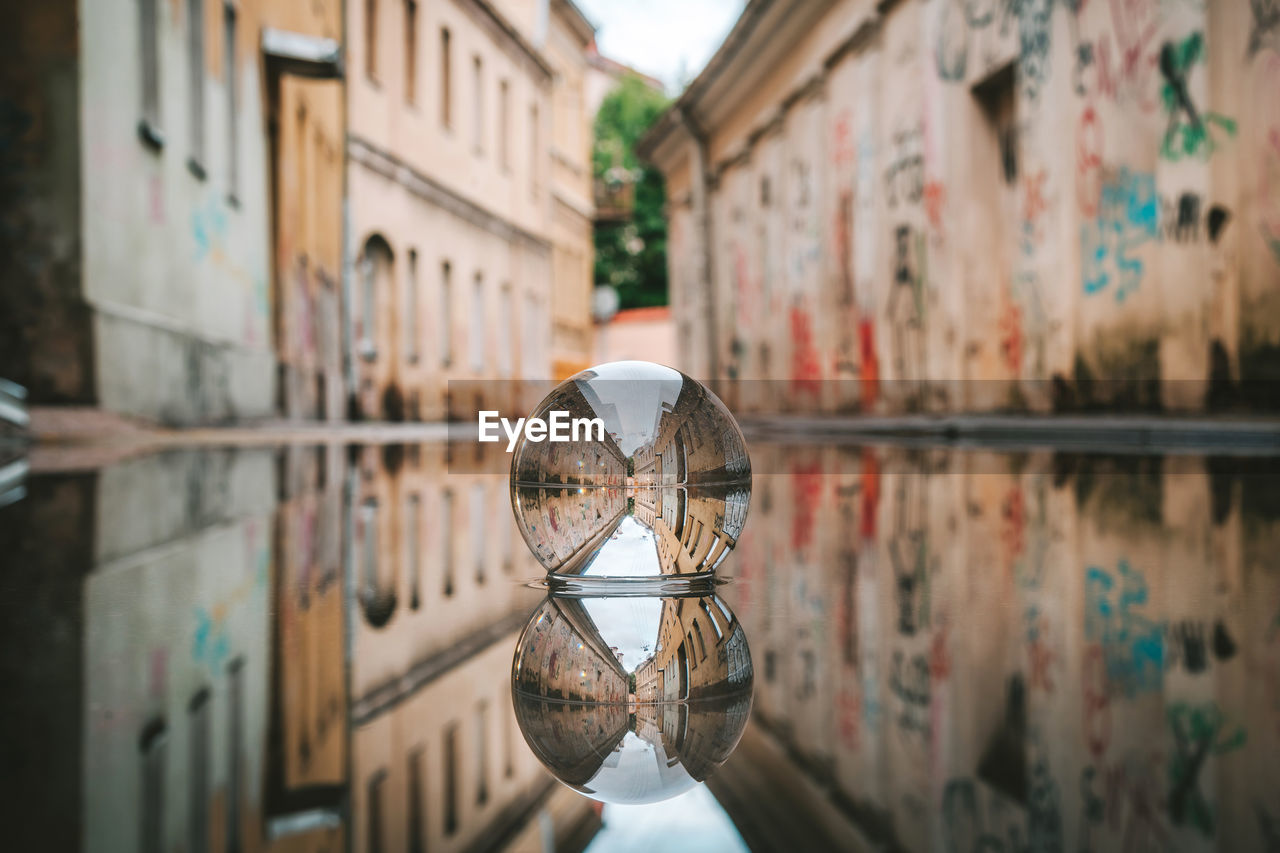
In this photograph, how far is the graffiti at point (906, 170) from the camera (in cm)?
1315

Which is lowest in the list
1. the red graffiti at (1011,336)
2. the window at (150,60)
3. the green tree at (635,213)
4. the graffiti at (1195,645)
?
the graffiti at (1195,645)

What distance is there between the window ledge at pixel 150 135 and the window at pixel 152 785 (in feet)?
28.7

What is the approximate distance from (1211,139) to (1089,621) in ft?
24.6

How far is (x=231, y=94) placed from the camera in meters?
12.2

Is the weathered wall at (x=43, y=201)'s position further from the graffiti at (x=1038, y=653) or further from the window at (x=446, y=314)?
the window at (x=446, y=314)

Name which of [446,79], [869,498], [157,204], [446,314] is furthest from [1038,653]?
[446,79]

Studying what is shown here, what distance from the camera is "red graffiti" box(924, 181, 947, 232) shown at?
41.1 ft

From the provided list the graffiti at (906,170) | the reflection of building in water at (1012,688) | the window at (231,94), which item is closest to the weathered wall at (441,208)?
the window at (231,94)

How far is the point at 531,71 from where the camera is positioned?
91.7 feet

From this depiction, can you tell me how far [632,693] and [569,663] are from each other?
159 mm

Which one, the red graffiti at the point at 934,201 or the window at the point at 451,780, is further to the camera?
the red graffiti at the point at 934,201

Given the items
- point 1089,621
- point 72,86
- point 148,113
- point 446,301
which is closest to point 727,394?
point 446,301

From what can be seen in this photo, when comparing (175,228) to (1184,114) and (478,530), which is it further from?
(1184,114)

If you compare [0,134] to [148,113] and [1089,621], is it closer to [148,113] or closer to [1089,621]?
[148,113]
